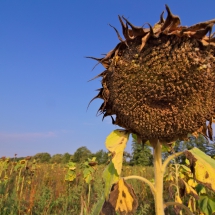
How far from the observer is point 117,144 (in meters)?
1.20

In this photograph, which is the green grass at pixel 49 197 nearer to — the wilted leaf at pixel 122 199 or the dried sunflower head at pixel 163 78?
the wilted leaf at pixel 122 199

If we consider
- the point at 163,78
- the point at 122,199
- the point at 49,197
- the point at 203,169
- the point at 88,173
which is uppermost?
the point at 163,78

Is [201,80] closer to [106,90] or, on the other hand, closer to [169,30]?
[169,30]

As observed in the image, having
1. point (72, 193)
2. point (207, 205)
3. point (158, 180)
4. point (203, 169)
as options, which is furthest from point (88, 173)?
point (203, 169)

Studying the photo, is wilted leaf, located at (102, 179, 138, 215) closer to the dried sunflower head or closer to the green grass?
the dried sunflower head

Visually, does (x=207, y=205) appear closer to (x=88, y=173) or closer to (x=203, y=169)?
(x=203, y=169)

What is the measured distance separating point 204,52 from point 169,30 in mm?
174

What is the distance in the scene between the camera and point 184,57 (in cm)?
101

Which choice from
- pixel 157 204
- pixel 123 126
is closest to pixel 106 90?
pixel 123 126

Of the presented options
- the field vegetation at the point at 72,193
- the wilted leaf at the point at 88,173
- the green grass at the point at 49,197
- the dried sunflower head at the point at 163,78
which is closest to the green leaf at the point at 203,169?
the dried sunflower head at the point at 163,78

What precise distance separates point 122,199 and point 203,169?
1.24 feet

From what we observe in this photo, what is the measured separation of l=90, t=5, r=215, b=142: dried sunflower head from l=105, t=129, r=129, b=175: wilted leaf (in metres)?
0.07

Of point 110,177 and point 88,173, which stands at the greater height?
point 88,173

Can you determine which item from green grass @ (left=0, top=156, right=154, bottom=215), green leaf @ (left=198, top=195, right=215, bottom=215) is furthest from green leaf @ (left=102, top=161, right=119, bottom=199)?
green grass @ (left=0, top=156, right=154, bottom=215)
